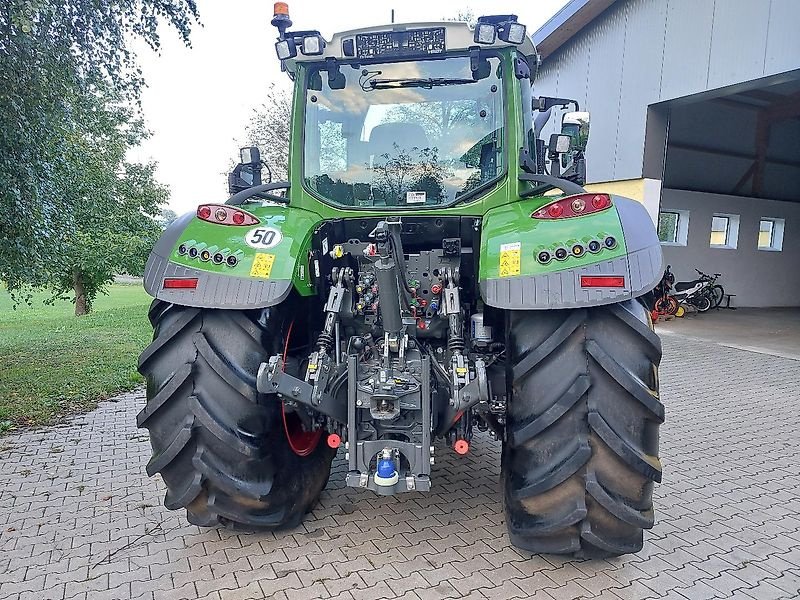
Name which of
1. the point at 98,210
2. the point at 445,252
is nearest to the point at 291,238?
the point at 445,252

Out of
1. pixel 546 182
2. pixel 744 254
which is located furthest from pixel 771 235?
pixel 546 182

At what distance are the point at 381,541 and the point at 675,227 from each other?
13673 millimetres

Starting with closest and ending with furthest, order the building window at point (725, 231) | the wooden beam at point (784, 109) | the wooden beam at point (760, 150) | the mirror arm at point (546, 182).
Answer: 1. the mirror arm at point (546, 182)
2. the wooden beam at point (784, 109)
3. the wooden beam at point (760, 150)
4. the building window at point (725, 231)

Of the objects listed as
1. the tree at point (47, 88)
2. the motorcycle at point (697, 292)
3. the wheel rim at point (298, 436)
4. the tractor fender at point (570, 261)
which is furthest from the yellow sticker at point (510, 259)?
the motorcycle at point (697, 292)

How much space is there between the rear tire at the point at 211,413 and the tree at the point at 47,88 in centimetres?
318

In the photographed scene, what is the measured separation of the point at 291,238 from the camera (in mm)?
2732

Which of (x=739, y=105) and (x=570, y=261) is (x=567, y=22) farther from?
(x=570, y=261)

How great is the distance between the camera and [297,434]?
3105 mm

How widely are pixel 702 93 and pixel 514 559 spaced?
8225mm

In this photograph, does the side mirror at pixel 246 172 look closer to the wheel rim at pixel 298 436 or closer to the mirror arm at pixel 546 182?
the wheel rim at pixel 298 436

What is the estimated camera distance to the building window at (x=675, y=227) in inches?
562

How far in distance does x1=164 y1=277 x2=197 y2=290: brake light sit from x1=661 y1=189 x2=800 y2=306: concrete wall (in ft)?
44.2

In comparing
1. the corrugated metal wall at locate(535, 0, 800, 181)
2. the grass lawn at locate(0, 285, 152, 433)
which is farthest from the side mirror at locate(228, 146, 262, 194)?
the corrugated metal wall at locate(535, 0, 800, 181)

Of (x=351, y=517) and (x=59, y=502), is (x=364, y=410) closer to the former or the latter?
(x=351, y=517)
